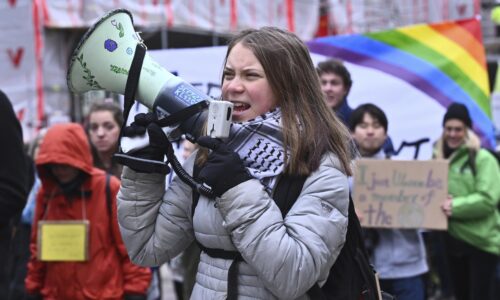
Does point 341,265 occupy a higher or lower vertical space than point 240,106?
lower

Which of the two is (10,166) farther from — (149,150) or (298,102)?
(298,102)

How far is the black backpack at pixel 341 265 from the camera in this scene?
2393 mm

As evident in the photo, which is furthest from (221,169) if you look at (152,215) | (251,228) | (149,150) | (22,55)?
(22,55)

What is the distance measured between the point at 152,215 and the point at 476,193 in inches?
135

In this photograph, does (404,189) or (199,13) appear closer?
(404,189)

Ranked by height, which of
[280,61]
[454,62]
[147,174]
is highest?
[454,62]

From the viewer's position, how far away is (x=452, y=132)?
5738mm

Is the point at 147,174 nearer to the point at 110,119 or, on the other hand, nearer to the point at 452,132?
the point at 110,119

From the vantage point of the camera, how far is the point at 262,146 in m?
2.43

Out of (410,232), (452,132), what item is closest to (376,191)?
(410,232)

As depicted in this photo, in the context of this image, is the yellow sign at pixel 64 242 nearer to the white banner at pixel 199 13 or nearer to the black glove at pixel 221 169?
the black glove at pixel 221 169

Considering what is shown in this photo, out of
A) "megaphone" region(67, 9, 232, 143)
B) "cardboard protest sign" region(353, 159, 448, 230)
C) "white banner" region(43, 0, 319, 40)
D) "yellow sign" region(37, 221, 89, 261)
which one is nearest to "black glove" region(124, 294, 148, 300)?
"yellow sign" region(37, 221, 89, 261)

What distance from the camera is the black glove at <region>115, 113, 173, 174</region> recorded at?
2.47m

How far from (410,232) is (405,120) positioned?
4.06 ft
